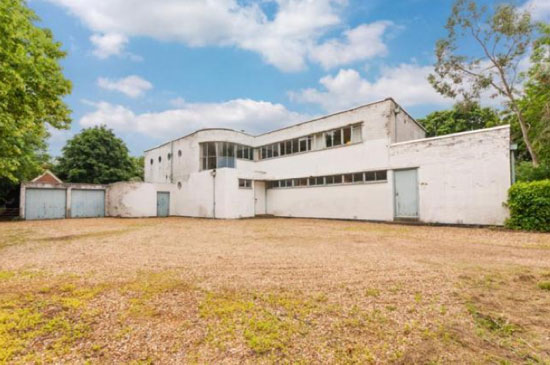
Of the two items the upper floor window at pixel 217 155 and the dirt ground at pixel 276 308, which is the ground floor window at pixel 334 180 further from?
the dirt ground at pixel 276 308

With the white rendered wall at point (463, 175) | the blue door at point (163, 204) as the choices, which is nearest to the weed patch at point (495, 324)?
the white rendered wall at point (463, 175)

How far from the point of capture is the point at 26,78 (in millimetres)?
7738

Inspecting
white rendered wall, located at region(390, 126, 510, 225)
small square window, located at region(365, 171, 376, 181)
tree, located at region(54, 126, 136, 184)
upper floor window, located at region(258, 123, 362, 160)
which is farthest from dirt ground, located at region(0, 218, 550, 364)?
tree, located at region(54, 126, 136, 184)

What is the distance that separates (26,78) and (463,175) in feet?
56.6

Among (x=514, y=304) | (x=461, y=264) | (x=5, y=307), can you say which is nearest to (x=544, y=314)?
(x=514, y=304)

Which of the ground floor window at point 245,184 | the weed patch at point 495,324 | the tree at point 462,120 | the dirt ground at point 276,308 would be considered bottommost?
the weed patch at point 495,324

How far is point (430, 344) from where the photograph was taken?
99.7 inches

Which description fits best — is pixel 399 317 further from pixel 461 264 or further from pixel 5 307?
pixel 5 307

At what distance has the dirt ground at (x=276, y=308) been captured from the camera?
243 centimetres

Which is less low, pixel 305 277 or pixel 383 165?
pixel 383 165

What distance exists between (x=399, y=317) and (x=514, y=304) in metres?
1.83

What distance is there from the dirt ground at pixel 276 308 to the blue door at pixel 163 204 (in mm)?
15683

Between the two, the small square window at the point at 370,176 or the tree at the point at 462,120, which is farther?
the tree at the point at 462,120

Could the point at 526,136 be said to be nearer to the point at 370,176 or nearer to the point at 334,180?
the point at 370,176
